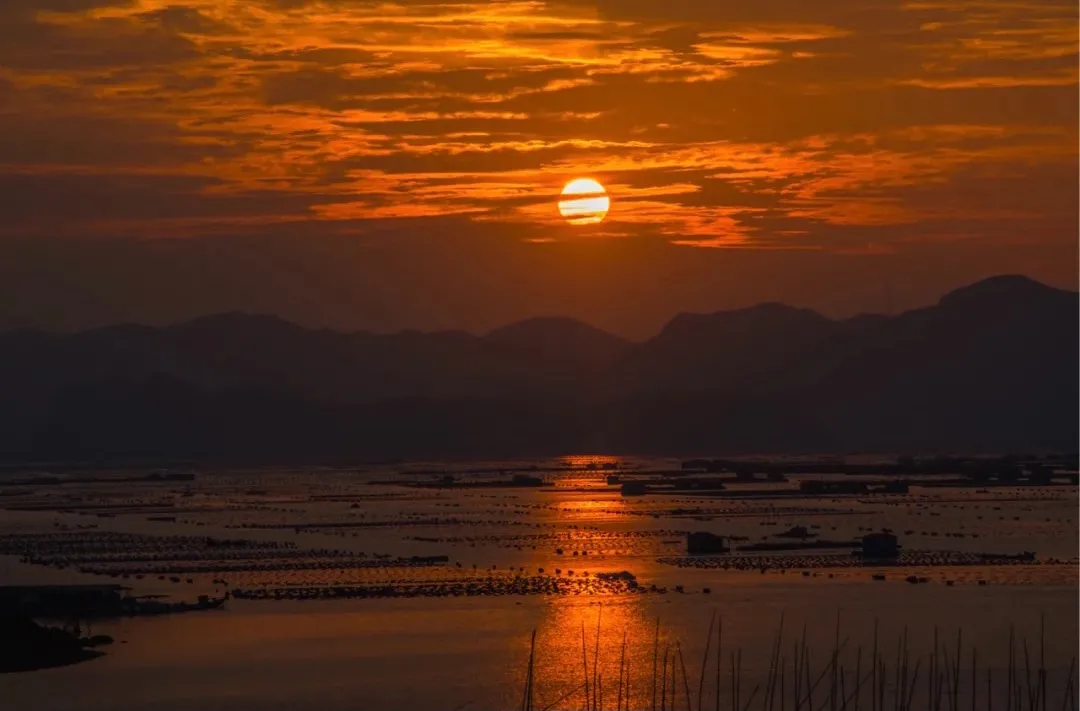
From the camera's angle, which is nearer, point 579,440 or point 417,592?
point 417,592

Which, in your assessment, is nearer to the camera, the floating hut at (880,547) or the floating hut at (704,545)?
the floating hut at (880,547)

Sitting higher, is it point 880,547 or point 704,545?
point 704,545

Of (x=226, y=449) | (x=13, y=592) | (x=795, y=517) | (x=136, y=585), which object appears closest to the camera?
(x=13, y=592)

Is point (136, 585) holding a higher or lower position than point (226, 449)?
lower

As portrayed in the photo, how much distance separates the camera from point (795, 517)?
63.7m

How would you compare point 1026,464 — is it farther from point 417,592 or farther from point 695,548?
point 417,592

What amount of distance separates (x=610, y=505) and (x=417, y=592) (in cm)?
3685

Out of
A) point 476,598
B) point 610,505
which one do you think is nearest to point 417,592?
point 476,598

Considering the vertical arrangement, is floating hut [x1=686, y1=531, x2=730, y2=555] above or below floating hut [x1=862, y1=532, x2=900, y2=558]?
above

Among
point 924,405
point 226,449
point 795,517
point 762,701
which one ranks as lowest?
point 762,701

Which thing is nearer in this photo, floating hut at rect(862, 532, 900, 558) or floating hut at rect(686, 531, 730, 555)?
floating hut at rect(862, 532, 900, 558)

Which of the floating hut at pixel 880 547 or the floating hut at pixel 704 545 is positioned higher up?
the floating hut at pixel 704 545

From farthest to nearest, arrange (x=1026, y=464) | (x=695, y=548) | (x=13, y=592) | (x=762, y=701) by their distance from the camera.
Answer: (x=1026, y=464), (x=695, y=548), (x=13, y=592), (x=762, y=701)

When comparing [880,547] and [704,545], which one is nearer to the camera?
[880,547]
